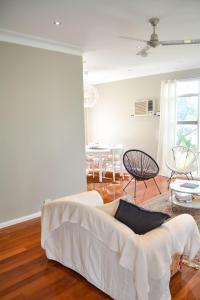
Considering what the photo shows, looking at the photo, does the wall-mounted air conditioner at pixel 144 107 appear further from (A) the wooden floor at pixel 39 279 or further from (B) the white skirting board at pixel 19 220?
(A) the wooden floor at pixel 39 279

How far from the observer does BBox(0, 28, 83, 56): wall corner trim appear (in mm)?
3218

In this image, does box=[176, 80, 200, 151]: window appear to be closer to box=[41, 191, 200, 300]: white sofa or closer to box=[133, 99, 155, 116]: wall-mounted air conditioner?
box=[133, 99, 155, 116]: wall-mounted air conditioner

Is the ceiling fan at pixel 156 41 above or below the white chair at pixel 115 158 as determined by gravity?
above

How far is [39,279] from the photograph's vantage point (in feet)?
7.65

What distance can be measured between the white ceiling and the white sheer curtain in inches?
47.7

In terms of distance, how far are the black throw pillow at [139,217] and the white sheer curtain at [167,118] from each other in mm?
4139

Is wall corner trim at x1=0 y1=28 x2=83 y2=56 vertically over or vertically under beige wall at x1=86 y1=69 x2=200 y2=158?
over

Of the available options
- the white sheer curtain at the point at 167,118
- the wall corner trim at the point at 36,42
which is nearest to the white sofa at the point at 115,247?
the wall corner trim at the point at 36,42

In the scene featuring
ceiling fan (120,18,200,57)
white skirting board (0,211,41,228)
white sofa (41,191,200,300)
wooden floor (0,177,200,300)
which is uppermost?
ceiling fan (120,18,200,57)

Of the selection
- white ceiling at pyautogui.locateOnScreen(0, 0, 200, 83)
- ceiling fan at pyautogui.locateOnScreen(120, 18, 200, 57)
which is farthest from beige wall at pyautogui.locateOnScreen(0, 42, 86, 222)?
ceiling fan at pyautogui.locateOnScreen(120, 18, 200, 57)

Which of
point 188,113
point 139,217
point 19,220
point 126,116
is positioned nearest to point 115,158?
point 126,116

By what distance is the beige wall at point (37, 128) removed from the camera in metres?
3.39

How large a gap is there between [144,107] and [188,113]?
3.64 feet

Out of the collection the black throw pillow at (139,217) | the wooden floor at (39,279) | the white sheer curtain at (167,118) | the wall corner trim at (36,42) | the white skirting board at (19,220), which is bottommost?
the wooden floor at (39,279)
